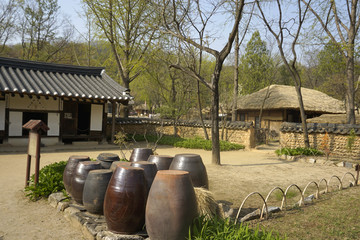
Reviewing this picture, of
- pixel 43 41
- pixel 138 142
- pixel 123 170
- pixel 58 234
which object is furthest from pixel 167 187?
pixel 43 41

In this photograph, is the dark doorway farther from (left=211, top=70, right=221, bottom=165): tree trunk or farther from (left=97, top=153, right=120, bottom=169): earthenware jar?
Answer: (left=97, top=153, right=120, bottom=169): earthenware jar

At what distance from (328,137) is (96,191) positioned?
11641mm

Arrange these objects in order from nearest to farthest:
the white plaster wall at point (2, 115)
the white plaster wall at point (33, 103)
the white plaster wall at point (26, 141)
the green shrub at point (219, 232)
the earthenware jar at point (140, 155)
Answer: the green shrub at point (219, 232) < the earthenware jar at point (140, 155) < the white plaster wall at point (2, 115) < the white plaster wall at point (26, 141) < the white plaster wall at point (33, 103)

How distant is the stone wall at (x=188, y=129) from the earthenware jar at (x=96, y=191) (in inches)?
451

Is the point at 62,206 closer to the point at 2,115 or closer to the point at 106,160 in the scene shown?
the point at 106,160

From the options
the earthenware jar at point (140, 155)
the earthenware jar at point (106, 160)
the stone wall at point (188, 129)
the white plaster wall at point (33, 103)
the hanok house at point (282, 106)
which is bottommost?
the earthenware jar at point (106, 160)

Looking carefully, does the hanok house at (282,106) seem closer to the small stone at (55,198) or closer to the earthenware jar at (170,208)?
the small stone at (55,198)

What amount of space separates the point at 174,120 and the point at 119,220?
15.3m

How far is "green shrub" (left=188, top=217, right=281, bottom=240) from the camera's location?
3116mm

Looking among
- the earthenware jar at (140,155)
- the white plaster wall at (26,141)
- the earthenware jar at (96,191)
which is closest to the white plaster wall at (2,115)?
the white plaster wall at (26,141)

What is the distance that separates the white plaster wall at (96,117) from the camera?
14125 mm

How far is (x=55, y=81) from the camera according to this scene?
1309 centimetres

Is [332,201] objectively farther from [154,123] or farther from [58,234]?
[154,123]

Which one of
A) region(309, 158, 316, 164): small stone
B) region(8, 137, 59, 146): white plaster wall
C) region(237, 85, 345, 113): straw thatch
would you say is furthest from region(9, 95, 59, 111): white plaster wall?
region(237, 85, 345, 113): straw thatch
